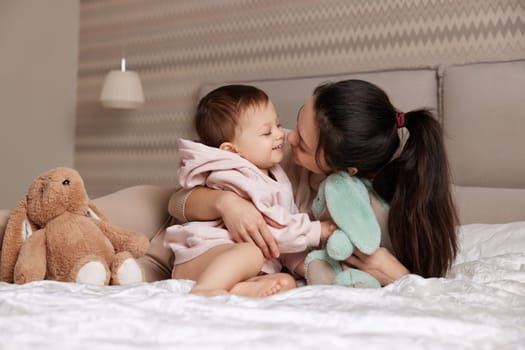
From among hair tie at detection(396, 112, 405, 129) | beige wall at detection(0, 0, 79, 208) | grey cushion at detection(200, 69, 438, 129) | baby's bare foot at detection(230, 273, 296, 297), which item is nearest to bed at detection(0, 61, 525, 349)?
baby's bare foot at detection(230, 273, 296, 297)

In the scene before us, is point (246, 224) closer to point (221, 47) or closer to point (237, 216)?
point (237, 216)

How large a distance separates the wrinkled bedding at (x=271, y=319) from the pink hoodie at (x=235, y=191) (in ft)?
1.04

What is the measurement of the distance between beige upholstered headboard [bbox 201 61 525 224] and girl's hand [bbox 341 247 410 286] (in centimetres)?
65

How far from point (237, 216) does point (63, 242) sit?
413mm

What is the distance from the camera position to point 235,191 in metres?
1.45

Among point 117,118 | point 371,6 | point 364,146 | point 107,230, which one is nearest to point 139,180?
point 117,118

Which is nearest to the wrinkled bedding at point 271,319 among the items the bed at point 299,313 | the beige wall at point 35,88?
the bed at point 299,313

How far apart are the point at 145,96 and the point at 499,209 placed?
212 centimetres

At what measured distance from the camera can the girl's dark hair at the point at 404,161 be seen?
1.33 meters

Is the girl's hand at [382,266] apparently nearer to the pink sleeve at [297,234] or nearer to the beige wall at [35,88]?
the pink sleeve at [297,234]

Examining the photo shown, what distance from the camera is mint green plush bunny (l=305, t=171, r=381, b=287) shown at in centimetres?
129

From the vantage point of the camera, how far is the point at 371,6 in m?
2.54

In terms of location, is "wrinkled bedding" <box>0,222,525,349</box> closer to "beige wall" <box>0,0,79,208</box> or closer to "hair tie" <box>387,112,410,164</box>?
"hair tie" <box>387,112,410,164</box>

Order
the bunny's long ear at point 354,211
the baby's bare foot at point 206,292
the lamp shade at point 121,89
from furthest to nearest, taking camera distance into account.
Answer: the lamp shade at point 121,89
the bunny's long ear at point 354,211
the baby's bare foot at point 206,292
